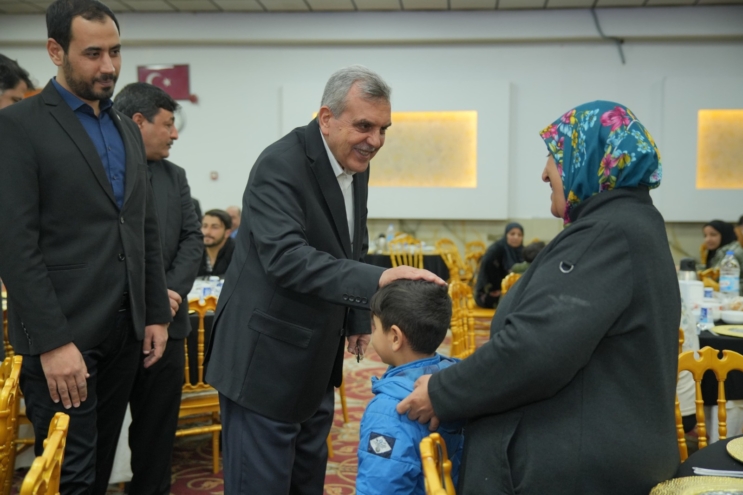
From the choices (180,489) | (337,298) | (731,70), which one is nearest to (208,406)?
(180,489)

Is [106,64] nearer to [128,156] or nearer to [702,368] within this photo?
[128,156]

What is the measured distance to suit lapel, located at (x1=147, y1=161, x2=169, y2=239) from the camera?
2.66m

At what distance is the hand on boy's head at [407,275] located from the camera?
1.55 meters

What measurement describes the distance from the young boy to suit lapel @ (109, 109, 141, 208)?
0.85 metres

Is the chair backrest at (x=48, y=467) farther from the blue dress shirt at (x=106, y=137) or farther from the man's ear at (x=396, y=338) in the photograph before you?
the blue dress shirt at (x=106, y=137)

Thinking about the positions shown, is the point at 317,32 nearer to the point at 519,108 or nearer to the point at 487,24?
the point at 487,24

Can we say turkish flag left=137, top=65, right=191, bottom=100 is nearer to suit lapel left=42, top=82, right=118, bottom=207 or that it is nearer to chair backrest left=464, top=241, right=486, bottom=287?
chair backrest left=464, top=241, right=486, bottom=287

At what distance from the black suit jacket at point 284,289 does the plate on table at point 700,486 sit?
799mm

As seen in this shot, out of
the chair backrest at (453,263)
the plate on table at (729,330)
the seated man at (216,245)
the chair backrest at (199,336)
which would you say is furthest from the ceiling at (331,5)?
the chair backrest at (199,336)

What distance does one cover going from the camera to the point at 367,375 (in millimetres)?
5344

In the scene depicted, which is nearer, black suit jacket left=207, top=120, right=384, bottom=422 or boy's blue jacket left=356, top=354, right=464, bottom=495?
boy's blue jacket left=356, top=354, right=464, bottom=495

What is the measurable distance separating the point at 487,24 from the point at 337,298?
27.0 feet

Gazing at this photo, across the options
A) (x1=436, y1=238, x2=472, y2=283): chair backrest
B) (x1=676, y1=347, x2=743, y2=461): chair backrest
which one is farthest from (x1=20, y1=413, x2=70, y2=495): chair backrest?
(x1=436, y1=238, x2=472, y2=283): chair backrest

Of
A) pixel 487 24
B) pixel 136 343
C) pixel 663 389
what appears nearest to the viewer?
pixel 663 389
